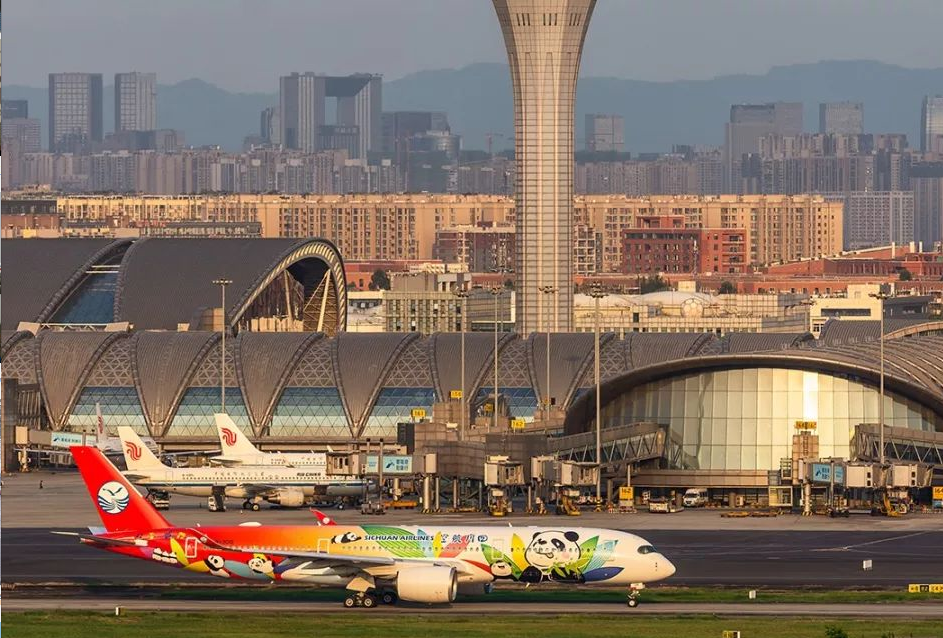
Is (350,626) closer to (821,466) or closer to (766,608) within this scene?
(766,608)

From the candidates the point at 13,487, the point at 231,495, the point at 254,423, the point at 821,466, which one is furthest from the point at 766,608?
the point at 254,423

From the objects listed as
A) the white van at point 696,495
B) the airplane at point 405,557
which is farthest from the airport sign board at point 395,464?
the airplane at point 405,557

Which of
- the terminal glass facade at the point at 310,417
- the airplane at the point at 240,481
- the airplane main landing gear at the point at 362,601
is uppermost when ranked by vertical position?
the terminal glass facade at the point at 310,417

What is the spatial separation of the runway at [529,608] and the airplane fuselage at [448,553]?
3.44 ft

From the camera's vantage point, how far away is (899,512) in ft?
407

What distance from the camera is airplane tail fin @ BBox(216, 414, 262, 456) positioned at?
144 metres

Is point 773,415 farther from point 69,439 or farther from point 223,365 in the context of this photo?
point 69,439

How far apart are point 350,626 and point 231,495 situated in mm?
54606

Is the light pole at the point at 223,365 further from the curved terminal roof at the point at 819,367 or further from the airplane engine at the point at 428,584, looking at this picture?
the airplane engine at the point at 428,584

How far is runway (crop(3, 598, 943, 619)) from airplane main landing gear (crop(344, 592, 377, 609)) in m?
0.30

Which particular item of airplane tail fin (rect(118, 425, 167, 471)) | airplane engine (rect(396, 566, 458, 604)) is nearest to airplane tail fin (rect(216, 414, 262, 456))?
airplane tail fin (rect(118, 425, 167, 471))

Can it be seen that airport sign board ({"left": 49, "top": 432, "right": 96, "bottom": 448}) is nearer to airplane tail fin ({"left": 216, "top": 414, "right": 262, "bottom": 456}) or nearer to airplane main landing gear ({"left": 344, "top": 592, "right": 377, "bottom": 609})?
airplane tail fin ({"left": 216, "top": 414, "right": 262, "bottom": 456})

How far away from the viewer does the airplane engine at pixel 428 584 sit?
3270 inches

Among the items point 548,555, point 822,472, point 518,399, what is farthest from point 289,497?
point 548,555
